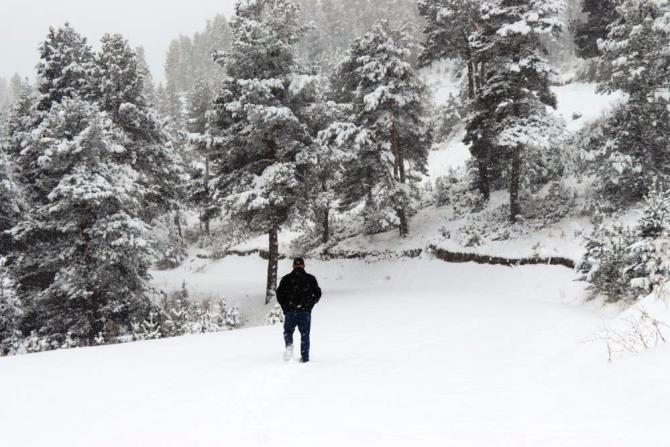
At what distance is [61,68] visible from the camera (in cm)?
2156

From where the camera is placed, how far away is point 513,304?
1484 cm

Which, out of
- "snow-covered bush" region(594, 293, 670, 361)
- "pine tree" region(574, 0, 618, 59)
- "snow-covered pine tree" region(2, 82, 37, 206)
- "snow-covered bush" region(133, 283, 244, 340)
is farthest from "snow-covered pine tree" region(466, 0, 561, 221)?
"snow-covered pine tree" region(2, 82, 37, 206)

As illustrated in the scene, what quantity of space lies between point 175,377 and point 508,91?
18.4 m

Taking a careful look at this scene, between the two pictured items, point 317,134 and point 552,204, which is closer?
point 317,134

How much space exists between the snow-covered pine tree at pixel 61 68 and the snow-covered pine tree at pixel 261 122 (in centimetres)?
588

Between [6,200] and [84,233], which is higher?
[6,200]

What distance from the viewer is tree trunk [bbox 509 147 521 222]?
67.8 ft

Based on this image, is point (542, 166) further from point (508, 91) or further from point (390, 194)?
point (390, 194)

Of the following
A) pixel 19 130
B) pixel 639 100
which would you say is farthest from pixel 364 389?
pixel 19 130

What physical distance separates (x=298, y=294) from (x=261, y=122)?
1230 centimetres

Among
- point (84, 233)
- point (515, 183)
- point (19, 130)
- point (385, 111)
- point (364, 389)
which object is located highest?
point (385, 111)

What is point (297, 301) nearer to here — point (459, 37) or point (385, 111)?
point (385, 111)

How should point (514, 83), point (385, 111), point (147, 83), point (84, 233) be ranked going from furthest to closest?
point (147, 83) → point (385, 111) → point (514, 83) → point (84, 233)

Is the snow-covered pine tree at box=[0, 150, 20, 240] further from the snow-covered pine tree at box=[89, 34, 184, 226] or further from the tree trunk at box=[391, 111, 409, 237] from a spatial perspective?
the tree trunk at box=[391, 111, 409, 237]
